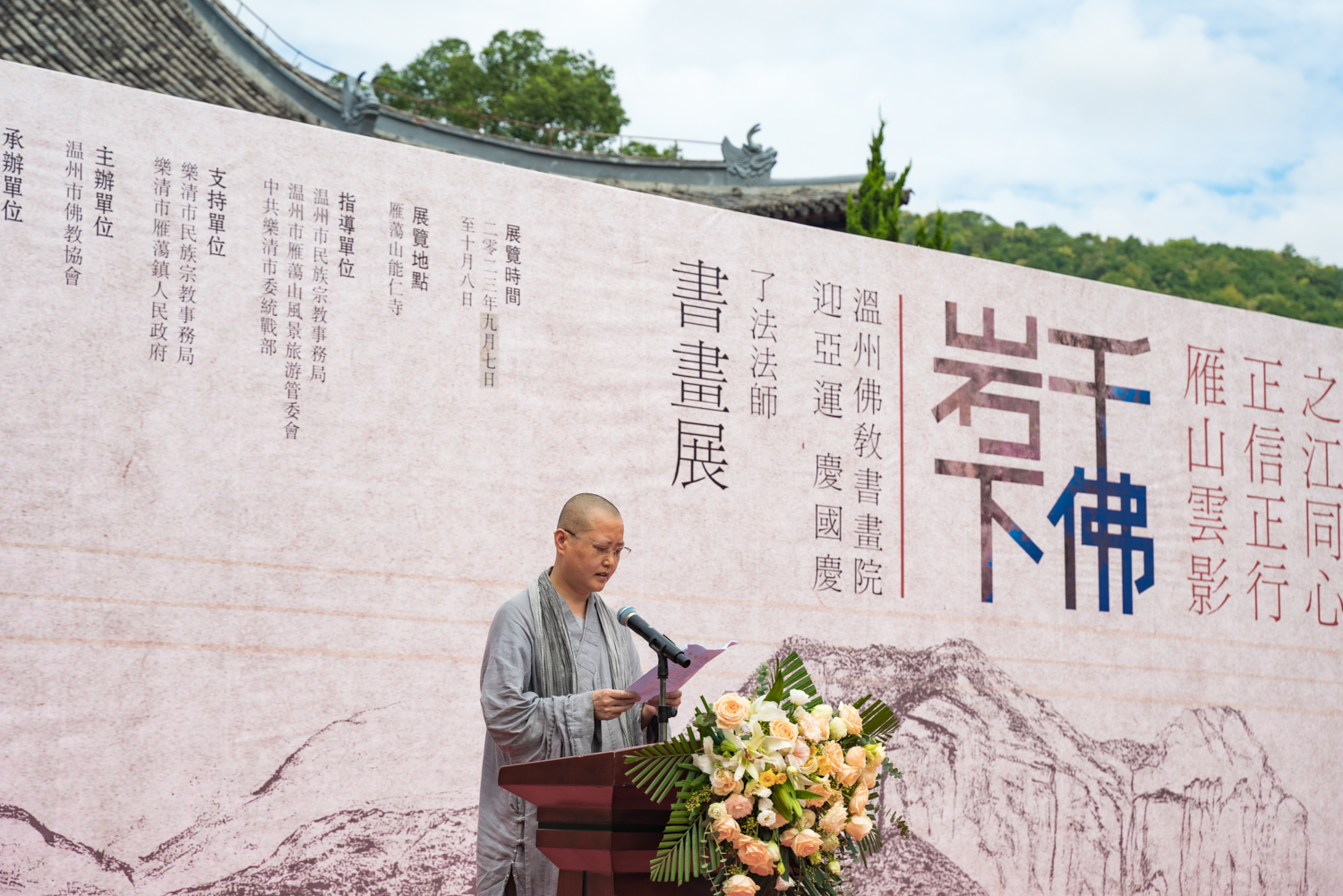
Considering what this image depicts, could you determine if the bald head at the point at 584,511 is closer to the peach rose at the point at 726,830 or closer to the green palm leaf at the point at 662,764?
the green palm leaf at the point at 662,764

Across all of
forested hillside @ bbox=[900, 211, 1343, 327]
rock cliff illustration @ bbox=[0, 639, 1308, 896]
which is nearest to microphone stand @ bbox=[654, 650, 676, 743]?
rock cliff illustration @ bbox=[0, 639, 1308, 896]

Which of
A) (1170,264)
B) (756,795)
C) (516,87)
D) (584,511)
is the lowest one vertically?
(756,795)

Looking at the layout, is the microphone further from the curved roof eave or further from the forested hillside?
the forested hillside

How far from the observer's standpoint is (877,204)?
20.1 feet

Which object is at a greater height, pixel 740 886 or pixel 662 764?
pixel 662 764

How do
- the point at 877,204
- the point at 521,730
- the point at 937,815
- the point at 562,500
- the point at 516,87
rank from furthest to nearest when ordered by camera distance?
the point at 516,87 → the point at 877,204 → the point at 937,815 → the point at 562,500 → the point at 521,730

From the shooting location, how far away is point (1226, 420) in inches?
171

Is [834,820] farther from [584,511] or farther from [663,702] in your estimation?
[584,511]

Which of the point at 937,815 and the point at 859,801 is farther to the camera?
the point at 937,815

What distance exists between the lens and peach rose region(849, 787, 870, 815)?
5.80 ft

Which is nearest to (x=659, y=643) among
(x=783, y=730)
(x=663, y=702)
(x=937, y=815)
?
(x=663, y=702)

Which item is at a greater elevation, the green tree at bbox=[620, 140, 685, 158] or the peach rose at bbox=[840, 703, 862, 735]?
the green tree at bbox=[620, 140, 685, 158]

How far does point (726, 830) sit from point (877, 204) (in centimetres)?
484

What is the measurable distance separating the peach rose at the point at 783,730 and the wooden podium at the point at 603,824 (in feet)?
0.62
